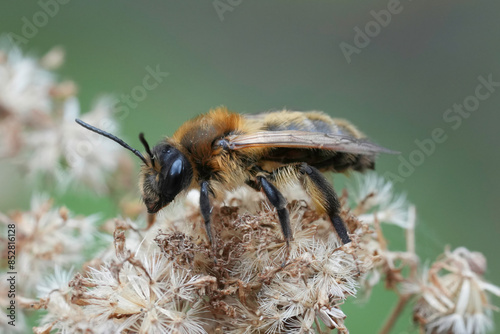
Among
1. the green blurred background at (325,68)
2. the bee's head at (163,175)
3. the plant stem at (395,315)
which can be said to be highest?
the bee's head at (163,175)

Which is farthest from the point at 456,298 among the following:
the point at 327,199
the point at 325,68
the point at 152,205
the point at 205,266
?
the point at 325,68

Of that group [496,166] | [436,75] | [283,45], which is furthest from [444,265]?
[283,45]

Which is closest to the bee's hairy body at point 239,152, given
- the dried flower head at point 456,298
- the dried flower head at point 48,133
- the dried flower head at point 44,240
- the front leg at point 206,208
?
the front leg at point 206,208

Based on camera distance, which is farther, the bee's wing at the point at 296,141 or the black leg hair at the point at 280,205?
the bee's wing at the point at 296,141

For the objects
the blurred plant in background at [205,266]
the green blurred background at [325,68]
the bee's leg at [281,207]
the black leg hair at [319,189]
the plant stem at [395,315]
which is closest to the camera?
the blurred plant in background at [205,266]

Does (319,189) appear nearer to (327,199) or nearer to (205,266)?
(327,199)

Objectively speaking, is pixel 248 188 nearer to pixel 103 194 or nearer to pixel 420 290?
pixel 420 290

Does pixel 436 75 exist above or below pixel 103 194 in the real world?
above

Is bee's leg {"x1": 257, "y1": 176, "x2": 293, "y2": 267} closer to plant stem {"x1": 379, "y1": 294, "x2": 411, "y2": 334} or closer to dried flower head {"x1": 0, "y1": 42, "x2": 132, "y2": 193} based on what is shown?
plant stem {"x1": 379, "y1": 294, "x2": 411, "y2": 334}

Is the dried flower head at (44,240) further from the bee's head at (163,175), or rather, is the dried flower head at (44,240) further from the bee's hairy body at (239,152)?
the bee's hairy body at (239,152)
